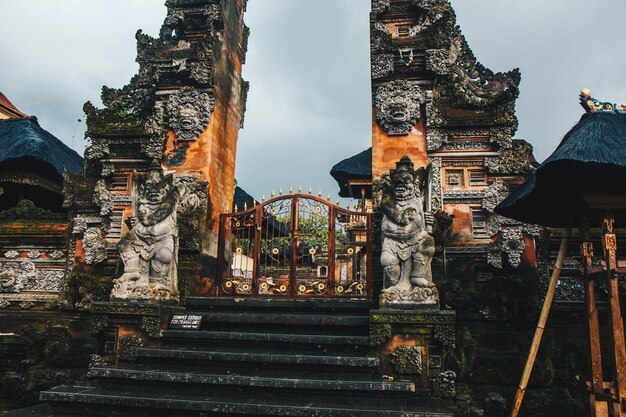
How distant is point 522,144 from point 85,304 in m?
7.57

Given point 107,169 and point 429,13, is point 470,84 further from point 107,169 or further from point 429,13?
point 107,169

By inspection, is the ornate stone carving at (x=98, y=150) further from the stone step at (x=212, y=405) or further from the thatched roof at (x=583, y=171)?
the thatched roof at (x=583, y=171)

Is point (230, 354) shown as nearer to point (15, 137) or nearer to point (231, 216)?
point (231, 216)

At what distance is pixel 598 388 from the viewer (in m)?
5.23

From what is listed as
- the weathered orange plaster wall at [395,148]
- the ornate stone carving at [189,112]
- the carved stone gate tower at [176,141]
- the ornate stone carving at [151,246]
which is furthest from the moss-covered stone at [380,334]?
the ornate stone carving at [189,112]

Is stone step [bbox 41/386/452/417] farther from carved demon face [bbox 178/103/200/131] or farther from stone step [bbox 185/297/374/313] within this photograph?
carved demon face [bbox 178/103/200/131]

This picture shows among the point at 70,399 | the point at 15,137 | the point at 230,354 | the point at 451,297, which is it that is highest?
the point at 15,137

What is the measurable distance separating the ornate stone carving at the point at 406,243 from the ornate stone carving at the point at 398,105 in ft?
6.03

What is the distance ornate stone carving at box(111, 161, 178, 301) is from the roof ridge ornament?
547cm

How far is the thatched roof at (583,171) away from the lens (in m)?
5.09

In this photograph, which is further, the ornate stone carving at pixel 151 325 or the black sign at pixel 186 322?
the black sign at pixel 186 322

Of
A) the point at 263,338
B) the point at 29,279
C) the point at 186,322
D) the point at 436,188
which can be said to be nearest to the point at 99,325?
the point at 186,322

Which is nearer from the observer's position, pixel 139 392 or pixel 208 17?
pixel 139 392

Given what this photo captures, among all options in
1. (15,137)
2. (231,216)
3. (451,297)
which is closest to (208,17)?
(231,216)
